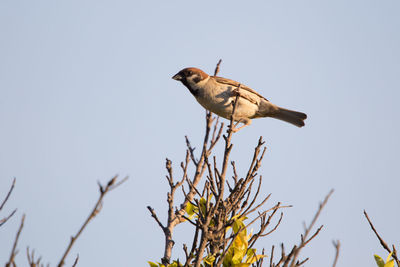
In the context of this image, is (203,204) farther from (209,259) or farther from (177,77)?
(177,77)

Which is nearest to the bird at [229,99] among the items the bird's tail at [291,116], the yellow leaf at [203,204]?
the bird's tail at [291,116]

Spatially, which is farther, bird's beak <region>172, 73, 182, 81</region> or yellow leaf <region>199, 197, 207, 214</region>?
bird's beak <region>172, 73, 182, 81</region>

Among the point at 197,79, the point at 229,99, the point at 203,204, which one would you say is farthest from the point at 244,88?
the point at 203,204

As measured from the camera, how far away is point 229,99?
6402 millimetres

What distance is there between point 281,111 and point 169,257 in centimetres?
415

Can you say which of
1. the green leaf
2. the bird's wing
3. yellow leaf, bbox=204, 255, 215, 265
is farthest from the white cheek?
the green leaf

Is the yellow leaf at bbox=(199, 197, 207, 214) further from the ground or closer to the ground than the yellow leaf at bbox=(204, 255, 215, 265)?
further from the ground

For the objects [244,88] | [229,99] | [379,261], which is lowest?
[379,261]

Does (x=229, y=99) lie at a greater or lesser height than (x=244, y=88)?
lesser

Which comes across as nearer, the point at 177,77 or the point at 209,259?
the point at 209,259

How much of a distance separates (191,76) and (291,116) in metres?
1.73

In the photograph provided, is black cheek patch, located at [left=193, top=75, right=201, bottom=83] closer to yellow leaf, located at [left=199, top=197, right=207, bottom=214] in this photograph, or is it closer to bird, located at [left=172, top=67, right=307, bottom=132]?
bird, located at [left=172, top=67, right=307, bottom=132]

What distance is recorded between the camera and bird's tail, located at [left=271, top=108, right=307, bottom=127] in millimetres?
7230

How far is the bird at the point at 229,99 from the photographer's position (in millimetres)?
6387
